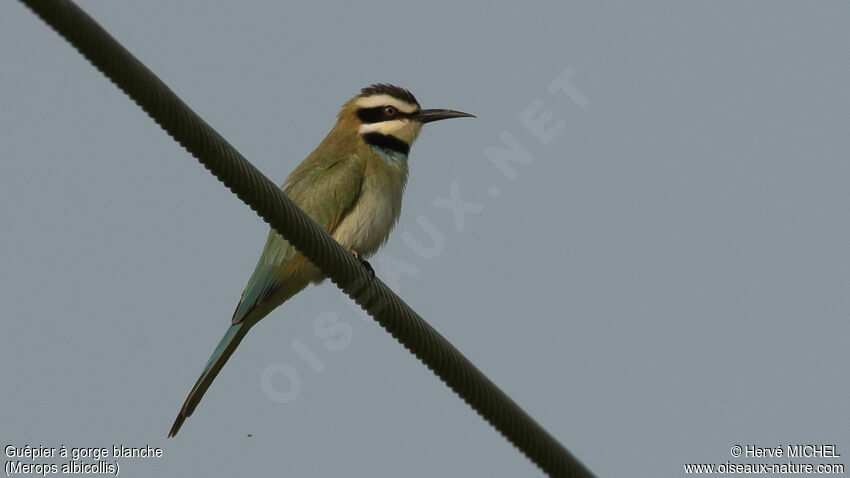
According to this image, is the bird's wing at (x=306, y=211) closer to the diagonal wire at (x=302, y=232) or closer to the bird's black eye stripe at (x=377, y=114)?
the bird's black eye stripe at (x=377, y=114)

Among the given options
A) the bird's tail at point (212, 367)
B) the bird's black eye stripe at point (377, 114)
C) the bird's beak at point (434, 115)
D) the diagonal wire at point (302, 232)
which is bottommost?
the bird's tail at point (212, 367)

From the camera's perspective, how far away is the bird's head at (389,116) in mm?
5496

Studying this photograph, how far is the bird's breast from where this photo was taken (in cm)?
506

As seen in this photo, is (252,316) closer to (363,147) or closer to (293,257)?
(293,257)

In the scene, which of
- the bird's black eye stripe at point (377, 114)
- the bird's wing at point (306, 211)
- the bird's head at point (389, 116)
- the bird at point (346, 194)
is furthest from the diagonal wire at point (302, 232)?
the bird's black eye stripe at point (377, 114)

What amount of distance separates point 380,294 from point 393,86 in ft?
8.98

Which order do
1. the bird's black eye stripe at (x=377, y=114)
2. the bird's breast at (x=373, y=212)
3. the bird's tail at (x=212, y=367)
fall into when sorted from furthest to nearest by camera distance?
the bird's black eye stripe at (x=377, y=114)
the bird's breast at (x=373, y=212)
the bird's tail at (x=212, y=367)

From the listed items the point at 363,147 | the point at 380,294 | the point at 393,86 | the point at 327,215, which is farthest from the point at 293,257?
the point at 380,294

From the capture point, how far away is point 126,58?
237 cm

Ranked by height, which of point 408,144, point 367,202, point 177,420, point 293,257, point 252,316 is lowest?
point 177,420

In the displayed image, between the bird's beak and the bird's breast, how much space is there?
46 cm

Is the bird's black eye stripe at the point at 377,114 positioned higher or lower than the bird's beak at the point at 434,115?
lower

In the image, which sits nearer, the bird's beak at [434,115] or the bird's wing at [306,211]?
the bird's wing at [306,211]

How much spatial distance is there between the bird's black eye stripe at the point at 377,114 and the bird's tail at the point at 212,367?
131 cm
